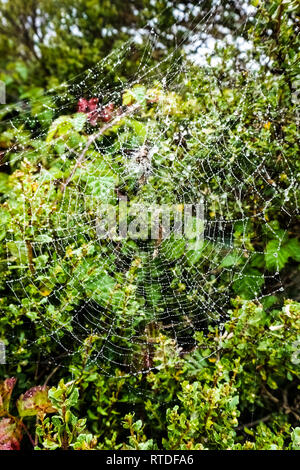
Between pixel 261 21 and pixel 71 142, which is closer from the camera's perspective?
pixel 261 21

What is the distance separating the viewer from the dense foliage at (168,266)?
4.36ft

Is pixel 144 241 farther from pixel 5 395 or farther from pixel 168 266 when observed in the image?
pixel 5 395

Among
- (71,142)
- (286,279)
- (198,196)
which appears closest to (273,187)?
(198,196)

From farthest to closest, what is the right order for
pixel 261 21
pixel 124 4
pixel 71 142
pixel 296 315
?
1. pixel 124 4
2. pixel 71 142
3. pixel 261 21
4. pixel 296 315

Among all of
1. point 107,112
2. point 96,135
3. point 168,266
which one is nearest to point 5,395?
point 168,266

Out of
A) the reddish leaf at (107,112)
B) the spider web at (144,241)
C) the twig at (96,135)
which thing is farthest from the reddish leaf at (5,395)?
the reddish leaf at (107,112)

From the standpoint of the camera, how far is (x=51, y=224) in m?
1.49

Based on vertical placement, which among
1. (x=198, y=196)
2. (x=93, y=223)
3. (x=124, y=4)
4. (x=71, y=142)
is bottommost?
(x=93, y=223)

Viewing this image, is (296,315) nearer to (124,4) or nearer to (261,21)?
(261,21)

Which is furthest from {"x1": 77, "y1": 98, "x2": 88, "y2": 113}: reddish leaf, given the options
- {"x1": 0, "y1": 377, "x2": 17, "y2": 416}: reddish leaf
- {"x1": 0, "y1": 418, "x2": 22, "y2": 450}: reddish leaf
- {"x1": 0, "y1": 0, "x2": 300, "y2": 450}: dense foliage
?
{"x1": 0, "y1": 418, "x2": 22, "y2": 450}: reddish leaf

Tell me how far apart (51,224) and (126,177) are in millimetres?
472

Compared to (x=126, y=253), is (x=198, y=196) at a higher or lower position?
higher

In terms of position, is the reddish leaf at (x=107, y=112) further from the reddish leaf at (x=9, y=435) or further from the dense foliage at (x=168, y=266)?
the reddish leaf at (x=9, y=435)

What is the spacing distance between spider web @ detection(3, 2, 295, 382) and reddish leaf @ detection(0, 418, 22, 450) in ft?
1.07
